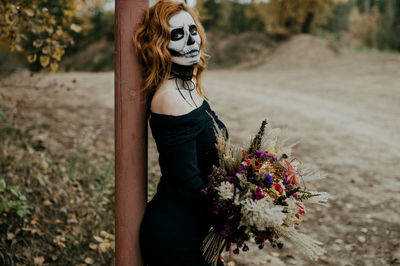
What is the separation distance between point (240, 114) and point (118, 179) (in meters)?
7.29

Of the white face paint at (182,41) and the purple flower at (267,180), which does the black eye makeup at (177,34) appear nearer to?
the white face paint at (182,41)

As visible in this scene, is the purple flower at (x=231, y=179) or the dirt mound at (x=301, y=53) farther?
the dirt mound at (x=301, y=53)

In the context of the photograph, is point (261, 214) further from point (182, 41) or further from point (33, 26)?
point (33, 26)

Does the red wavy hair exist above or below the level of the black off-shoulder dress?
above

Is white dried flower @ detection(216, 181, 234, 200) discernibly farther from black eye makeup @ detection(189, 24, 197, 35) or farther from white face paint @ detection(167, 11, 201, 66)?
black eye makeup @ detection(189, 24, 197, 35)

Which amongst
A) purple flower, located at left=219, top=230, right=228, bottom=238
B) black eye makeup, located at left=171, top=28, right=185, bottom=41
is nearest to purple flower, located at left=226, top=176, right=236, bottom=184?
purple flower, located at left=219, top=230, right=228, bottom=238

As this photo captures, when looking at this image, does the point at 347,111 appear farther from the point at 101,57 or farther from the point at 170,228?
the point at 101,57

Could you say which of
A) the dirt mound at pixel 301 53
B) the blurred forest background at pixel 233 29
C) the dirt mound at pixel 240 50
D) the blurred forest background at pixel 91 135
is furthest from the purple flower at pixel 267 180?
the dirt mound at pixel 240 50

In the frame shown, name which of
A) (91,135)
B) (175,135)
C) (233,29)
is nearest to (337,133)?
(91,135)

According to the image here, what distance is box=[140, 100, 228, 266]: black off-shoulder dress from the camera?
1.72 meters

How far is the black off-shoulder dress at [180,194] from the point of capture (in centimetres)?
172

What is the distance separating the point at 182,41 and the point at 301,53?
63.9 ft

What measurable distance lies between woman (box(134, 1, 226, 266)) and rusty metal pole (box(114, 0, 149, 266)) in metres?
0.06

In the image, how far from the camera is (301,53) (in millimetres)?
20031
